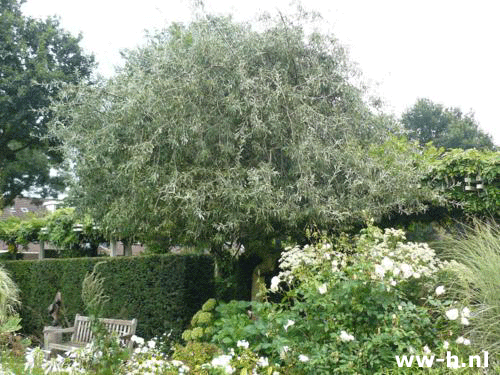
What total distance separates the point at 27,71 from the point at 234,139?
1437cm

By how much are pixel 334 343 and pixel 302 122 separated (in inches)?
126

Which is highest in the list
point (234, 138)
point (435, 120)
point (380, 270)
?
point (435, 120)

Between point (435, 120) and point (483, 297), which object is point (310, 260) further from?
point (435, 120)

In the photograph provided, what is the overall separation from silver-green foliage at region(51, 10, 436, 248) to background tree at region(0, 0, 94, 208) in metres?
11.1

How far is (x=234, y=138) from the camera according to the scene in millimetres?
6672

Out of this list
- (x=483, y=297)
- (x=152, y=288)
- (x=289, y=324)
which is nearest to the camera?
(x=289, y=324)

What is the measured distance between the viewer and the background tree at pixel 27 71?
18.5 metres

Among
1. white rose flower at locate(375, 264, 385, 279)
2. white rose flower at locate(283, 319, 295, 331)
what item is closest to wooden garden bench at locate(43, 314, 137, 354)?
white rose flower at locate(283, 319, 295, 331)

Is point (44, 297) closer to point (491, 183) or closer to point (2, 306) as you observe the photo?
point (2, 306)

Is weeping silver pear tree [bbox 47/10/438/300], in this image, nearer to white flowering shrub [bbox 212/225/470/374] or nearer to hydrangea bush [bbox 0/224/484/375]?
hydrangea bush [bbox 0/224/484/375]

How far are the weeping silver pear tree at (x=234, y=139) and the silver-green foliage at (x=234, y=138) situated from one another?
2 centimetres

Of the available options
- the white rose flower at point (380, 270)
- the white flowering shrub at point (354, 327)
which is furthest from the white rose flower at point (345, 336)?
the white rose flower at point (380, 270)

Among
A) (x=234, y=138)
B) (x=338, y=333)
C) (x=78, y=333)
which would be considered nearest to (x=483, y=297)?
(x=338, y=333)

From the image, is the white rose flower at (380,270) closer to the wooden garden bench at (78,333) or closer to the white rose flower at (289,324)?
→ the white rose flower at (289,324)
